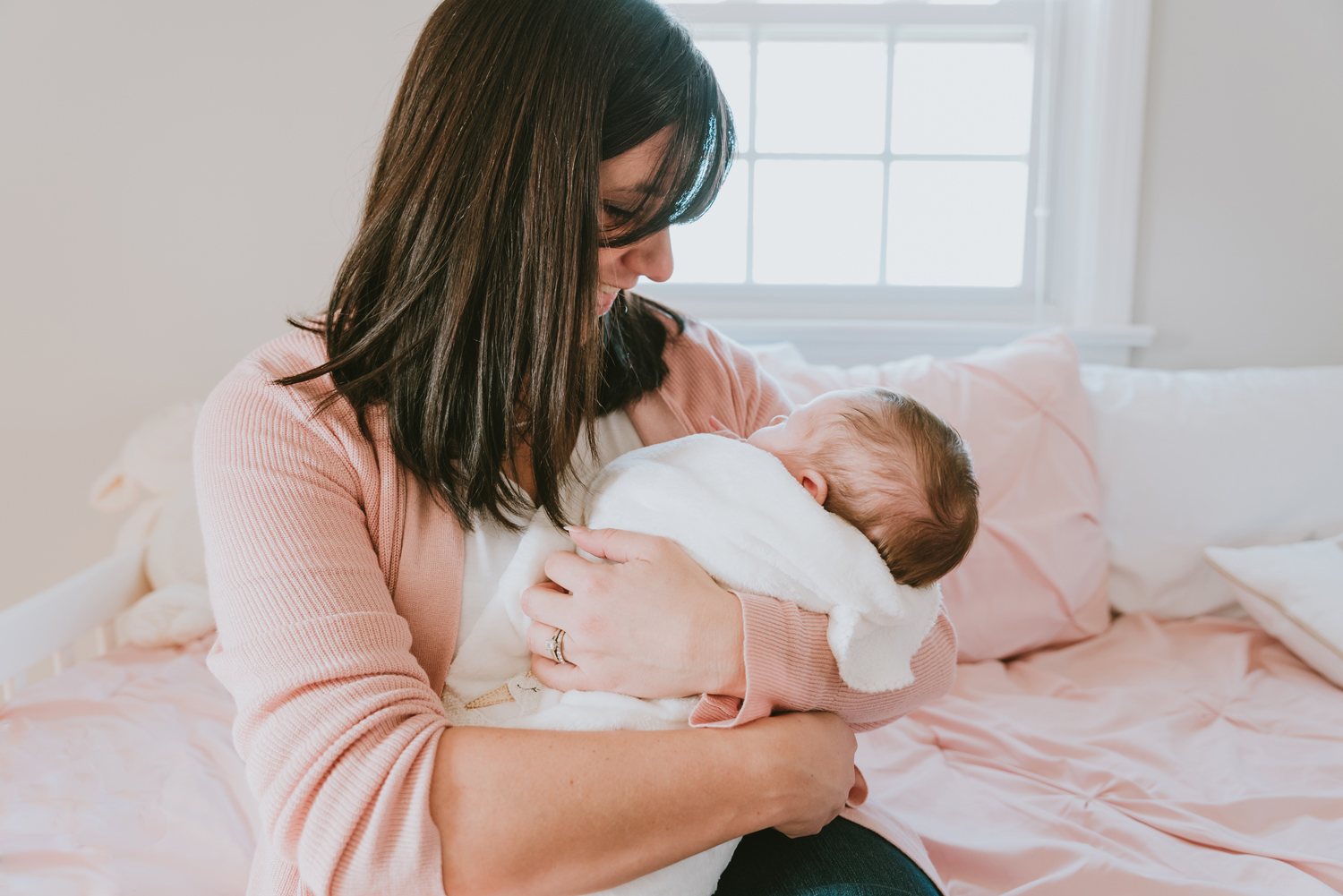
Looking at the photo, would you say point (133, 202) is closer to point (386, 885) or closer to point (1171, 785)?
point (386, 885)

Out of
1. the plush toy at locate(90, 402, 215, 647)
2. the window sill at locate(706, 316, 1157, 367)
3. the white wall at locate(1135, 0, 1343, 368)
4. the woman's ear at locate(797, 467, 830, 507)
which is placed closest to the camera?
the woman's ear at locate(797, 467, 830, 507)

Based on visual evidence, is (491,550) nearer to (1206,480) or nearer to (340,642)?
(340,642)

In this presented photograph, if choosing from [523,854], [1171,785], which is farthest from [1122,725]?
[523,854]

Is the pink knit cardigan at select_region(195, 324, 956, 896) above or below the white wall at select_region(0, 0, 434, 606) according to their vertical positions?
below

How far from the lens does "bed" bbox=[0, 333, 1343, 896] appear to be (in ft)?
3.46

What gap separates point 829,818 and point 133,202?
2105 millimetres

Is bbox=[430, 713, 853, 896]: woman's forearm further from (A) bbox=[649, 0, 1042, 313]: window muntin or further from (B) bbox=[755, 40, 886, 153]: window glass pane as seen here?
(B) bbox=[755, 40, 886, 153]: window glass pane

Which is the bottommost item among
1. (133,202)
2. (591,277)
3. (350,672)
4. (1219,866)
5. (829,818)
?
(1219,866)

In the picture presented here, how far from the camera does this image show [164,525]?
5.47 feet

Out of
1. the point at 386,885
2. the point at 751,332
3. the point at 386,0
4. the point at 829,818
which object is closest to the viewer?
the point at 386,885

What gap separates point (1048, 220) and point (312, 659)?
2.02m

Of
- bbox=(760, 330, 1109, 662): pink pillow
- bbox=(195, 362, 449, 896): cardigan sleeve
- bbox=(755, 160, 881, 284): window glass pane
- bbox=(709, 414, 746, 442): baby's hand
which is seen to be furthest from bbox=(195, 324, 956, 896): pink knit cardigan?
bbox=(755, 160, 881, 284): window glass pane

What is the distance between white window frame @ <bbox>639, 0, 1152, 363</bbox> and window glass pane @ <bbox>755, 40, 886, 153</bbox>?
0.20 ft

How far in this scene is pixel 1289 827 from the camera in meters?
Result: 1.11
